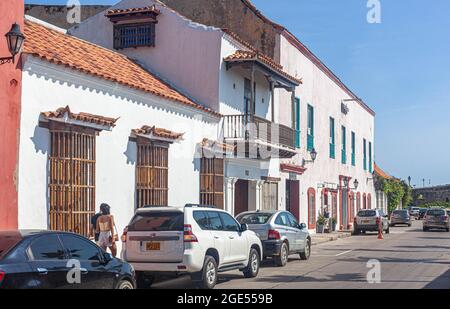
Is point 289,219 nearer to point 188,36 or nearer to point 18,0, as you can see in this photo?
point 188,36

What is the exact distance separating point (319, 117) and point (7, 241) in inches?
1090

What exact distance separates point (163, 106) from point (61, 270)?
10111 millimetres

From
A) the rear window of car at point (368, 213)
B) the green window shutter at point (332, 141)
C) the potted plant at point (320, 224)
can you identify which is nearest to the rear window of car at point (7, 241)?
the potted plant at point (320, 224)

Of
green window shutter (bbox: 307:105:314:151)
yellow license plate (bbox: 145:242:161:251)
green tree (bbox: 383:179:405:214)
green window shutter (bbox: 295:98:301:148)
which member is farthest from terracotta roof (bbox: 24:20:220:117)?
green tree (bbox: 383:179:405:214)

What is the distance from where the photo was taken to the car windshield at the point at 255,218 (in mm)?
17344

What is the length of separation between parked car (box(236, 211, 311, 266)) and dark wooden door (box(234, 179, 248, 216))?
5593mm

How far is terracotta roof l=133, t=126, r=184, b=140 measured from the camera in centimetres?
1638

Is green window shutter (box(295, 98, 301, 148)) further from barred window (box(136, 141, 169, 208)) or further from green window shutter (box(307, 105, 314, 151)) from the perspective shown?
barred window (box(136, 141, 169, 208))

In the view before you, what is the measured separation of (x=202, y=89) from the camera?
71.1 ft

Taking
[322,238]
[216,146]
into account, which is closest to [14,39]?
[216,146]

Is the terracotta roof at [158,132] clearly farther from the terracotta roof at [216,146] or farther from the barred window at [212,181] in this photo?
the barred window at [212,181]

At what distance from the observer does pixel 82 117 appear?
13.8 metres

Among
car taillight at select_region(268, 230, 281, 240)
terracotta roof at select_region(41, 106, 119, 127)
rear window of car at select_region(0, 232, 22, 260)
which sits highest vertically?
terracotta roof at select_region(41, 106, 119, 127)

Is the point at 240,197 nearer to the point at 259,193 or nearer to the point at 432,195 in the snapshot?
the point at 259,193
